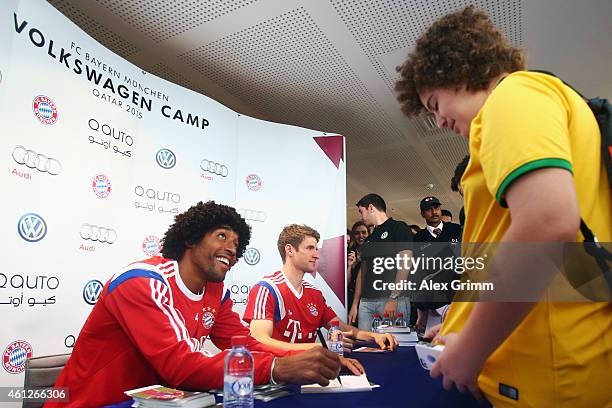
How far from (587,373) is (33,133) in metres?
2.35

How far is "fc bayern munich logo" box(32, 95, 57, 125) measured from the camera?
6.57 ft

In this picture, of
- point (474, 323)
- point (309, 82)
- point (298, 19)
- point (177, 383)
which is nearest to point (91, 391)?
point (177, 383)

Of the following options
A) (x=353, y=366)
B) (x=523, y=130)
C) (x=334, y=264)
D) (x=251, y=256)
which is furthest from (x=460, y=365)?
(x=334, y=264)

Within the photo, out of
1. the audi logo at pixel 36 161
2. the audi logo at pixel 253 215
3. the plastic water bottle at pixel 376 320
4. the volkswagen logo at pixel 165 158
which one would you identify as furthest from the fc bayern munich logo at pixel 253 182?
the audi logo at pixel 36 161

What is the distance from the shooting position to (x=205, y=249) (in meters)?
1.72

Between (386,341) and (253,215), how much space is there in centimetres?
172

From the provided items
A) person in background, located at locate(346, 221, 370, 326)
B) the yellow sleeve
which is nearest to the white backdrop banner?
person in background, located at locate(346, 221, 370, 326)

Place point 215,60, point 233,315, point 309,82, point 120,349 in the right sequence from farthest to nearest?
point 309,82
point 215,60
point 233,315
point 120,349

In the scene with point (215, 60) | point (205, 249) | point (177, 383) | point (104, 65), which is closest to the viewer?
point (177, 383)

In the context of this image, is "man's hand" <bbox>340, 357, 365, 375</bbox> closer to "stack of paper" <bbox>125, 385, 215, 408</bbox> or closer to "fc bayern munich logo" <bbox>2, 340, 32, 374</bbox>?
"stack of paper" <bbox>125, 385, 215, 408</bbox>

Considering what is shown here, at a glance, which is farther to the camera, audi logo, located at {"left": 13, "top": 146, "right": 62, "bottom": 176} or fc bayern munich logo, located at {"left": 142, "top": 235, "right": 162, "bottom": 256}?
fc bayern munich logo, located at {"left": 142, "top": 235, "right": 162, "bottom": 256}

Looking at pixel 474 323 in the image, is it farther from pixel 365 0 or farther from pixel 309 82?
pixel 309 82

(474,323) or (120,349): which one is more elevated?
(474,323)

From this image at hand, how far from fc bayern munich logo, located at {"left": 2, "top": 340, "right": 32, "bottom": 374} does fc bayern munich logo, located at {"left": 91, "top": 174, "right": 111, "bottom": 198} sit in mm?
870
